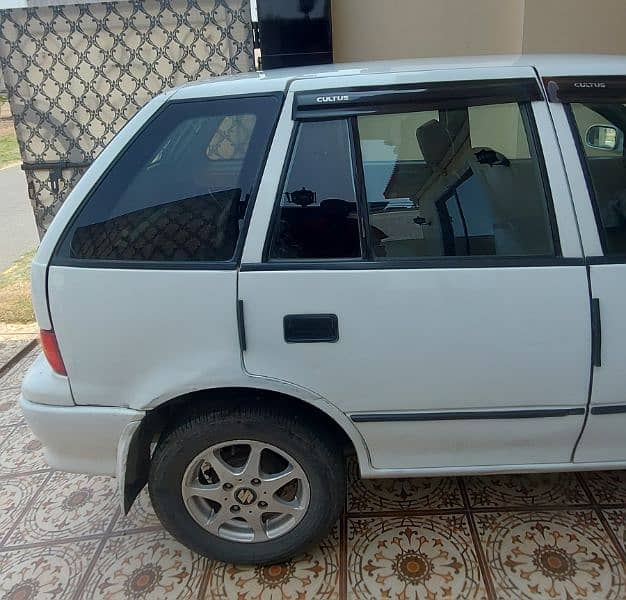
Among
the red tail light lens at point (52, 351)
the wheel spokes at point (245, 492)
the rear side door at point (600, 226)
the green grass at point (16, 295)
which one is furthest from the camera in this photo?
the green grass at point (16, 295)

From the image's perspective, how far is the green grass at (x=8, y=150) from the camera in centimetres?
1625

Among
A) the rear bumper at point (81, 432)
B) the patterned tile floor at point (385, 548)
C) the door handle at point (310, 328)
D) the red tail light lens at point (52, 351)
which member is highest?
the door handle at point (310, 328)

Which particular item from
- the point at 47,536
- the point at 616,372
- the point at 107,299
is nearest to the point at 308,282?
the point at 107,299

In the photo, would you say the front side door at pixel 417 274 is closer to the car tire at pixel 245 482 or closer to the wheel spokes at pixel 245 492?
the car tire at pixel 245 482

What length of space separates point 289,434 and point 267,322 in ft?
1.39

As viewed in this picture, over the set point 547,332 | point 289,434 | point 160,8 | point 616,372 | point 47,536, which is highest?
point 160,8

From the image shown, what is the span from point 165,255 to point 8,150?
18.5 m

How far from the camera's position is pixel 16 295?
559cm

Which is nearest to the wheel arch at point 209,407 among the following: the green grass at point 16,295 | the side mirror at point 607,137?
the side mirror at point 607,137

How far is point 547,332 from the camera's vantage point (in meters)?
1.94

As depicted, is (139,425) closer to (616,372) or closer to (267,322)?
(267,322)

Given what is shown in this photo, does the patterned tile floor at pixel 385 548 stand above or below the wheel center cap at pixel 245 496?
below

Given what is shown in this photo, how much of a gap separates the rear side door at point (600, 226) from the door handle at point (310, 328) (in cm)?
84

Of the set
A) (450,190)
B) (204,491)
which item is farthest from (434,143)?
(204,491)
